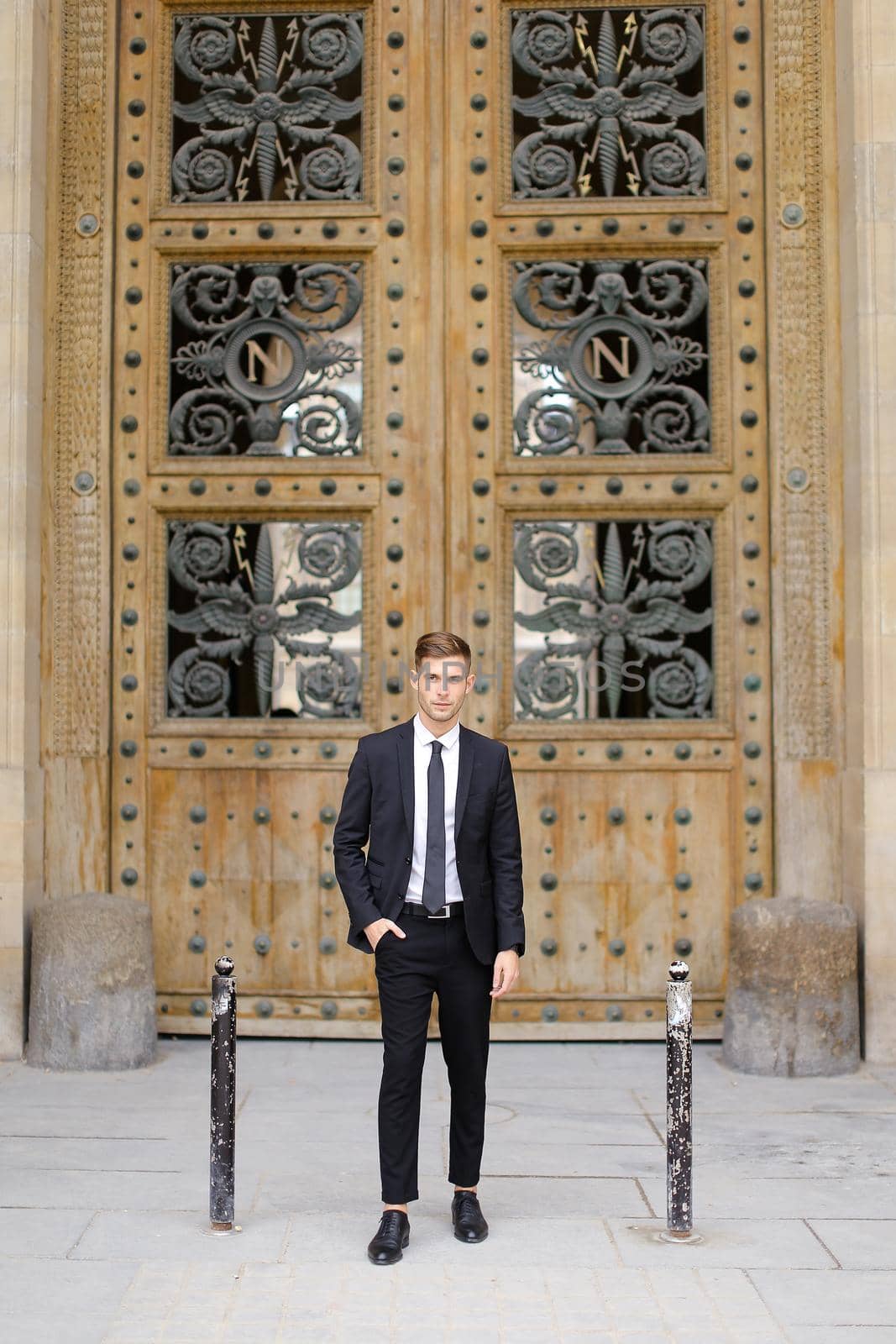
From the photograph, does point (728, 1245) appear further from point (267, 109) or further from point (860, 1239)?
point (267, 109)

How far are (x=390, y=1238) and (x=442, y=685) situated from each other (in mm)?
1535

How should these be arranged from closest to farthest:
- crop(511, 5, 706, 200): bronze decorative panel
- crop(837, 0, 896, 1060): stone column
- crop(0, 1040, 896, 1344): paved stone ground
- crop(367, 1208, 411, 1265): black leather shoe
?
crop(0, 1040, 896, 1344): paved stone ground → crop(367, 1208, 411, 1265): black leather shoe → crop(837, 0, 896, 1060): stone column → crop(511, 5, 706, 200): bronze decorative panel

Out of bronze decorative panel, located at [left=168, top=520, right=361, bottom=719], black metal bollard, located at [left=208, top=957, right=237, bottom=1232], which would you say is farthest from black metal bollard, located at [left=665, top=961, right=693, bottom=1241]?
bronze decorative panel, located at [left=168, top=520, right=361, bottom=719]

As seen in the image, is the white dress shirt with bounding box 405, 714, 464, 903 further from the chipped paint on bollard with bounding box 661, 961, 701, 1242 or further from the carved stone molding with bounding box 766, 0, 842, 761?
the carved stone molding with bounding box 766, 0, 842, 761

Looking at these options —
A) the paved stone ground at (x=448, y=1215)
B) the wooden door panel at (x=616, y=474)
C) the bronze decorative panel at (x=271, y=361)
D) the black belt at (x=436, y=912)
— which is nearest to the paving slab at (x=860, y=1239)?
the paved stone ground at (x=448, y=1215)

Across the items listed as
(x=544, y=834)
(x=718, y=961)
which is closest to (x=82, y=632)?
(x=544, y=834)

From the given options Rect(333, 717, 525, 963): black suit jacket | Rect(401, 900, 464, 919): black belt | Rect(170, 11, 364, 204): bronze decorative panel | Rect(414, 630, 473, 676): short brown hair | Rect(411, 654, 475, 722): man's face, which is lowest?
Rect(401, 900, 464, 919): black belt

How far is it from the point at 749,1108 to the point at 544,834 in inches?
66.4

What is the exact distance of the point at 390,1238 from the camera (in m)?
4.20

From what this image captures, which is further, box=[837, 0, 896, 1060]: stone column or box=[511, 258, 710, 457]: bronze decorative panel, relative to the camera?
box=[511, 258, 710, 457]: bronze decorative panel

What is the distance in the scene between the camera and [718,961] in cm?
709

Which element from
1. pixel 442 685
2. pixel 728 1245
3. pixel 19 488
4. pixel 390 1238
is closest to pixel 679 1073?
pixel 728 1245

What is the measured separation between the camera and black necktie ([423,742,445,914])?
4.30 m

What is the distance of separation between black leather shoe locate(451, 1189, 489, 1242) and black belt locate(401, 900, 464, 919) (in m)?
0.83
